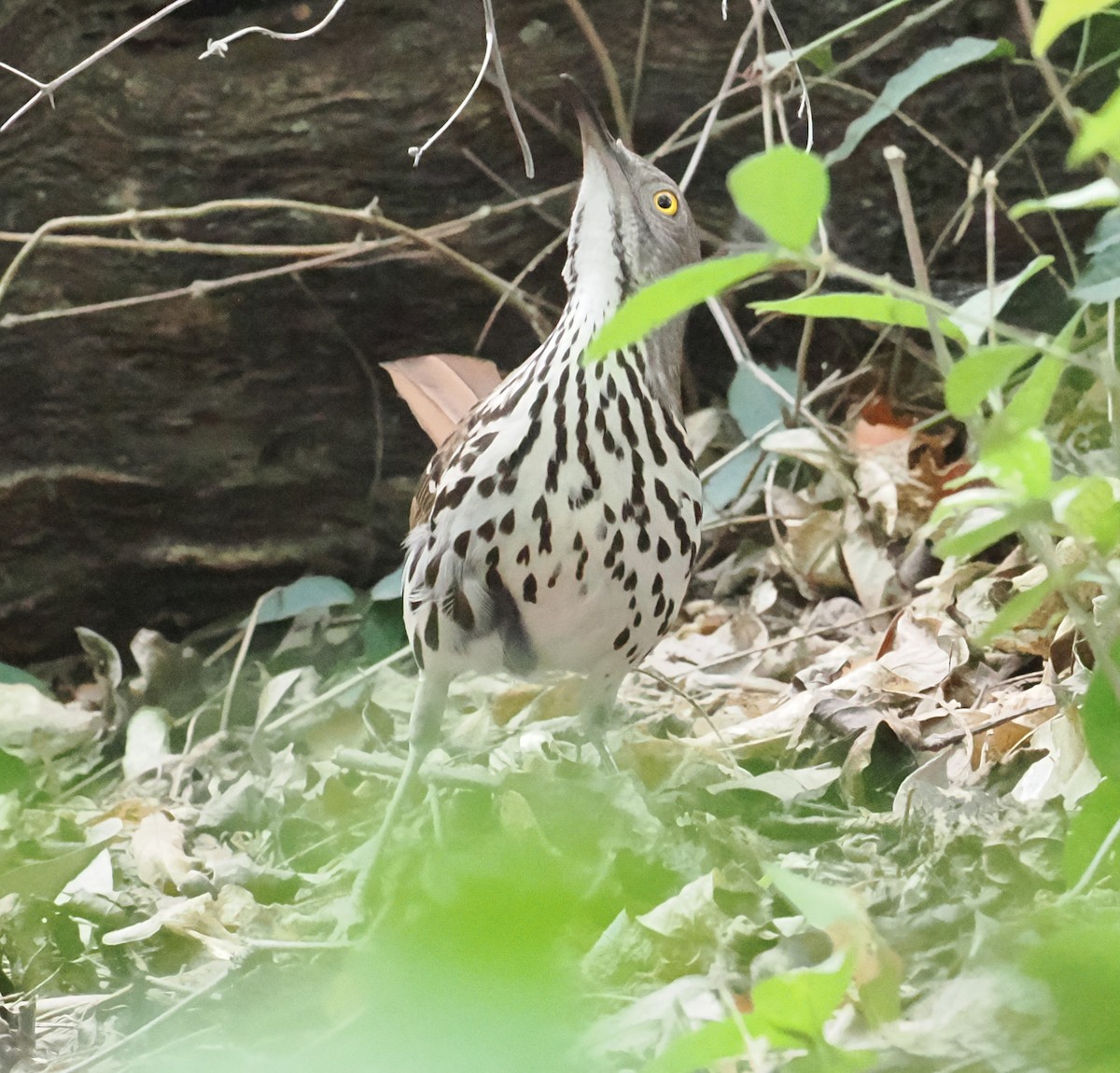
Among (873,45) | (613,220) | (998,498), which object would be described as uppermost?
(873,45)

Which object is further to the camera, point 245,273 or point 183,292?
point 245,273

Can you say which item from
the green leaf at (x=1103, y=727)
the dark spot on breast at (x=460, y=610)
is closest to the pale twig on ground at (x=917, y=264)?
the green leaf at (x=1103, y=727)

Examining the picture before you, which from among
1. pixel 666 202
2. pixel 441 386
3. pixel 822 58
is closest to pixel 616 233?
pixel 666 202

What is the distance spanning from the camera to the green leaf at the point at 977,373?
3.23 ft

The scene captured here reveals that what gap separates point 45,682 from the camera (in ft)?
13.4

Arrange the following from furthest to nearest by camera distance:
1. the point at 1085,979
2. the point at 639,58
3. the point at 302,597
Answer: the point at 302,597
the point at 639,58
the point at 1085,979

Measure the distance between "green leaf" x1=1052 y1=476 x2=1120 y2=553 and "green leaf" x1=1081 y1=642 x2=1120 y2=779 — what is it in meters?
0.36

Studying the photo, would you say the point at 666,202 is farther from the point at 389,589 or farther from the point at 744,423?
the point at 389,589

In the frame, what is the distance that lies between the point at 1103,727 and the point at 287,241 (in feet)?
9.47

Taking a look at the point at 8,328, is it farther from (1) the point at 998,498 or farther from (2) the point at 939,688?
(1) the point at 998,498

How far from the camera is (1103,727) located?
1.39m

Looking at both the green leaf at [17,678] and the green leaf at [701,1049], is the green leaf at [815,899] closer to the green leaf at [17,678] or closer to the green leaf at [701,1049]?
the green leaf at [701,1049]

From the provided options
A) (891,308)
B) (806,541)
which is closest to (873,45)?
(806,541)

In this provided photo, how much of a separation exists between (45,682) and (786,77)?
8.77 feet
